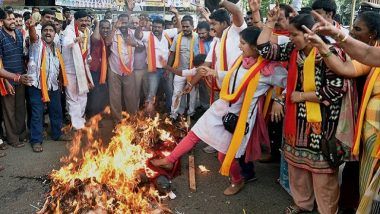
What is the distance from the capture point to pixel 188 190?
472cm

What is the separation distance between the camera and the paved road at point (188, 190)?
14.0ft

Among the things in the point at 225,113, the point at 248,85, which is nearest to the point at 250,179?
the point at 225,113

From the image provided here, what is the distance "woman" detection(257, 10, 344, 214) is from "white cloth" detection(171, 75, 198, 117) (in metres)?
3.55

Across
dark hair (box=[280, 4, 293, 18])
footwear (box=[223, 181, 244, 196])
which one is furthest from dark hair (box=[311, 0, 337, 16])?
footwear (box=[223, 181, 244, 196])

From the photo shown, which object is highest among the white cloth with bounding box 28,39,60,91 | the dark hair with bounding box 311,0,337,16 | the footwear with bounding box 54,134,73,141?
the dark hair with bounding box 311,0,337,16

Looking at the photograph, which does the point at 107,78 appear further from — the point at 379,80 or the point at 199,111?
the point at 379,80

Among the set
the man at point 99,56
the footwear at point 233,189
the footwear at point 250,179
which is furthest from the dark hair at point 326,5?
the man at point 99,56

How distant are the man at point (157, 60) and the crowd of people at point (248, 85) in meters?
0.03

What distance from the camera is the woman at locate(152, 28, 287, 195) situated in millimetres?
4156

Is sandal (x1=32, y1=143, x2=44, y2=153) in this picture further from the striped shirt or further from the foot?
the foot

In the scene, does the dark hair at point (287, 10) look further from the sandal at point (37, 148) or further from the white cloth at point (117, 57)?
the sandal at point (37, 148)

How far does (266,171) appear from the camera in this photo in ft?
17.6

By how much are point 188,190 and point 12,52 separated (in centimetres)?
351

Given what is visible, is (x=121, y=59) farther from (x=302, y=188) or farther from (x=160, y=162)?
(x=302, y=188)
